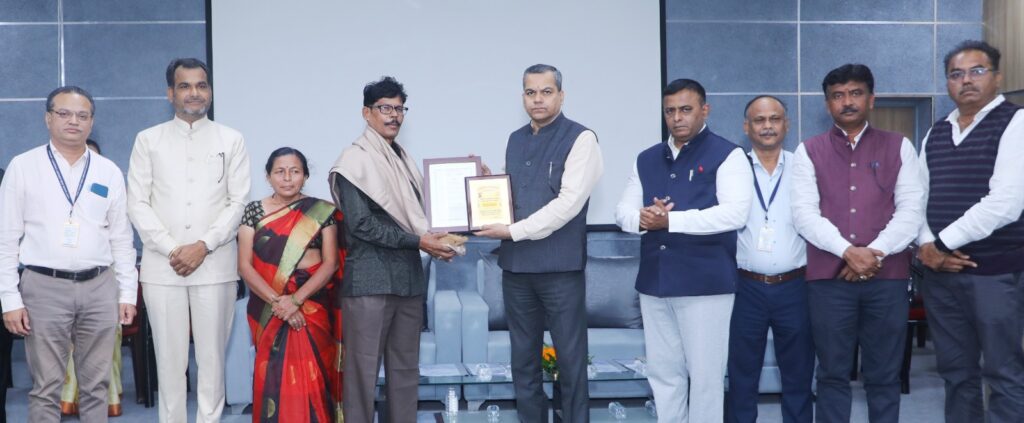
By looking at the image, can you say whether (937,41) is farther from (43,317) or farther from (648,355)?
Answer: (43,317)

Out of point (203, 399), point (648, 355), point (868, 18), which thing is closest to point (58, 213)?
point (203, 399)

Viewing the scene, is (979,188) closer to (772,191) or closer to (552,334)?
(772,191)

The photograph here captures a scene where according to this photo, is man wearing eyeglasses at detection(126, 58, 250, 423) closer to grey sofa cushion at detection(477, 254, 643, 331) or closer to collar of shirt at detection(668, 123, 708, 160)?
collar of shirt at detection(668, 123, 708, 160)

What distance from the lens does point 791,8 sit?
5.61 metres

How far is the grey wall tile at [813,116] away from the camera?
5629 mm

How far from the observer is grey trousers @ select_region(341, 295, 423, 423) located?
295 cm

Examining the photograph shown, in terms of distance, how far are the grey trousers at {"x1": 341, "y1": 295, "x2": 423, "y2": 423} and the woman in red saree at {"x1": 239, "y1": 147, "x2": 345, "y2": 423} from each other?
177 mm

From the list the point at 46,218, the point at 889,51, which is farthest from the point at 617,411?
the point at 889,51

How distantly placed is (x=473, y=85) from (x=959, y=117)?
10.4 feet

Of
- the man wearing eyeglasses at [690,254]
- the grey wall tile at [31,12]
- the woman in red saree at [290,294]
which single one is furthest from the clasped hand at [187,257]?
the grey wall tile at [31,12]

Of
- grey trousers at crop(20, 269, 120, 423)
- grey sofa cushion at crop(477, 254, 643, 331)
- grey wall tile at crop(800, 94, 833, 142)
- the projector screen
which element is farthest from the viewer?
grey wall tile at crop(800, 94, 833, 142)

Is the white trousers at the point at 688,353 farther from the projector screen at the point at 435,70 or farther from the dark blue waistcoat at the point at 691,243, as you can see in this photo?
the projector screen at the point at 435,70

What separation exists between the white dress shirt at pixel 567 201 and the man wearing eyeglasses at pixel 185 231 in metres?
1.11

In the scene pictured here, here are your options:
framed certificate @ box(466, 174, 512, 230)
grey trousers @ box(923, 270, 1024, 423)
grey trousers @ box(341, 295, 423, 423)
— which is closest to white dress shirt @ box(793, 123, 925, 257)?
grey trousers @ box(923, 270, 1024, 423)
